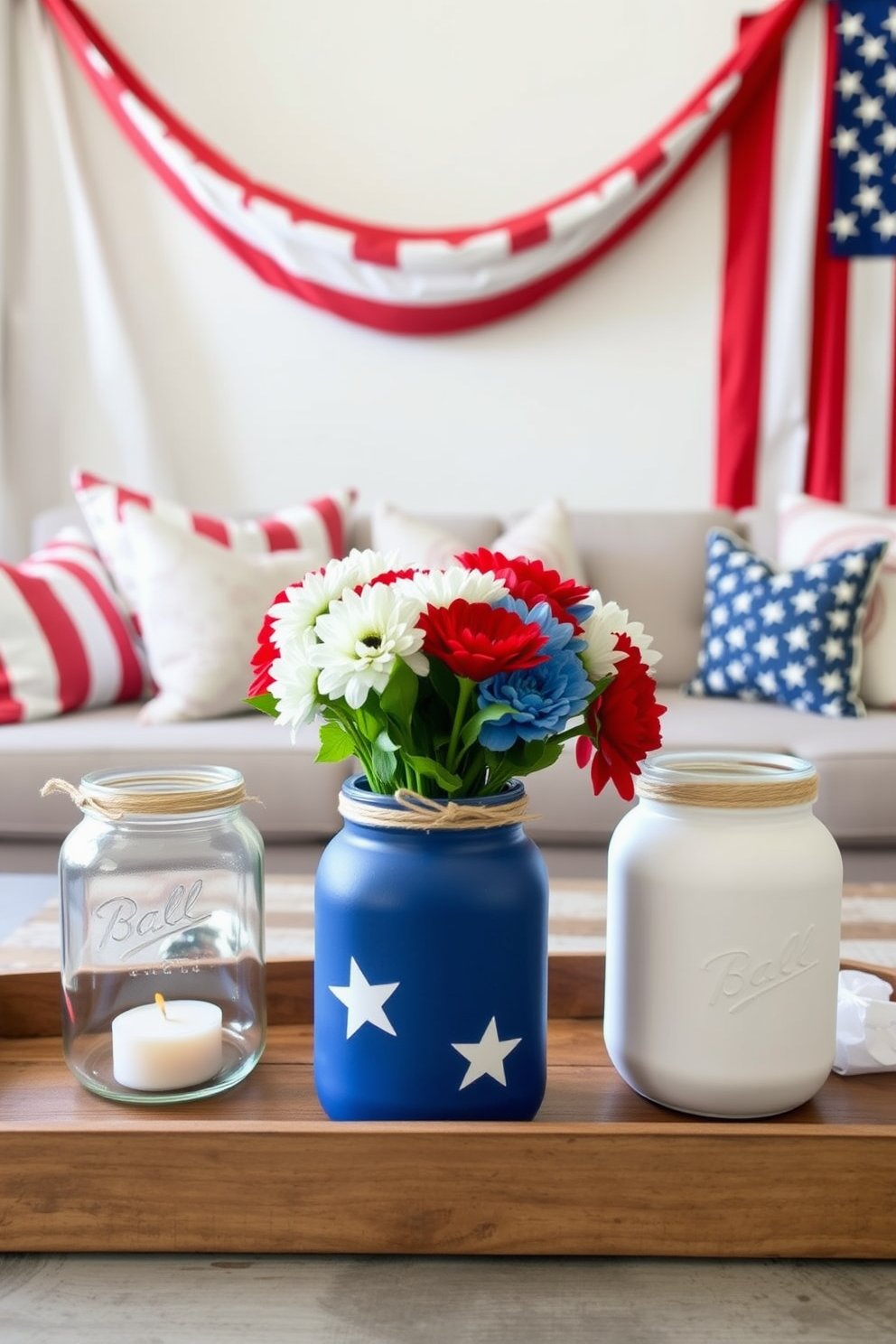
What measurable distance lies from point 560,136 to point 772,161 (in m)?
0.52

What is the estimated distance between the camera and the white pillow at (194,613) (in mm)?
2012

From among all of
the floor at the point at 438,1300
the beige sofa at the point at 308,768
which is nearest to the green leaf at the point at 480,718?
the floor at the point at 438,1300

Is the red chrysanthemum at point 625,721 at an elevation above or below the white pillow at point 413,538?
below

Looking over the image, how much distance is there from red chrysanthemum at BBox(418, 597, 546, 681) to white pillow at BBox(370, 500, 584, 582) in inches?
60.8

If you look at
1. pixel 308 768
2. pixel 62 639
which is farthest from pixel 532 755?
pixel 62 639

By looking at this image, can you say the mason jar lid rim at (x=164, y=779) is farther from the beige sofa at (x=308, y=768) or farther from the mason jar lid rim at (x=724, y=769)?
the beige sofa at (x=308, y=768)

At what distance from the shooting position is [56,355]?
3.03 meters

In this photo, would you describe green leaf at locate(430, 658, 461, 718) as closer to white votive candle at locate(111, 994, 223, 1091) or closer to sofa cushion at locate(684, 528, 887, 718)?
white votive candle at locate(111, 994, 223, 1091)

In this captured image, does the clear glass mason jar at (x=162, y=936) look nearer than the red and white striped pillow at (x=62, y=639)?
Yes

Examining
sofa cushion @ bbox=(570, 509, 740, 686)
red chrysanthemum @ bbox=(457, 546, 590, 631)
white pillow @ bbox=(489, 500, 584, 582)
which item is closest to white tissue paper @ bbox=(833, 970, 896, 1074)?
red chrysanthemum @ bbox=(457, 546, 590, 631)

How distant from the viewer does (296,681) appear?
63 centimetres

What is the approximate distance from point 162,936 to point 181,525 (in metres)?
1.49

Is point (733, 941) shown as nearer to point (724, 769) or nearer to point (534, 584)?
point (724, 769)

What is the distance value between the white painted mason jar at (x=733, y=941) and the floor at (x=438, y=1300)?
0.09 m
